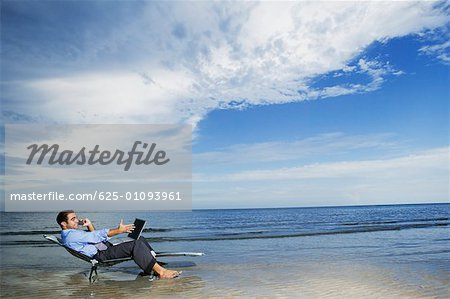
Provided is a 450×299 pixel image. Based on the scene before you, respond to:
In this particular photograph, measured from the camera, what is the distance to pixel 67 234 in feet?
22.3

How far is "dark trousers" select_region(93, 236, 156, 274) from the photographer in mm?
6914

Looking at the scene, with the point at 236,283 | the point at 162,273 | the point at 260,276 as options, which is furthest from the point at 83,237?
the point at 260,276

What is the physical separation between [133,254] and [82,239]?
892 millimetres

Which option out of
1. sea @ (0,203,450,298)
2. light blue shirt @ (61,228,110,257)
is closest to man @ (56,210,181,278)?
light blue shirt @ (61,228,110,257)

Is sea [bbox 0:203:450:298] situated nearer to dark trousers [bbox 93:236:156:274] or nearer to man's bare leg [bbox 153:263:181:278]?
man's bare leg [bbox 153:263:181:278]

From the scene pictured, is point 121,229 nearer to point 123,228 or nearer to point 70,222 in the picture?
point 123,228

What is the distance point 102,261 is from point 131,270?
4.28 feet

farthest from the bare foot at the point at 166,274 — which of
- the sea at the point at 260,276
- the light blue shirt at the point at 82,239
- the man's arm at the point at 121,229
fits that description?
the light blue shirt at the point at 82,239

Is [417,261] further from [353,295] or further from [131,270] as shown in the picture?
[131,270]

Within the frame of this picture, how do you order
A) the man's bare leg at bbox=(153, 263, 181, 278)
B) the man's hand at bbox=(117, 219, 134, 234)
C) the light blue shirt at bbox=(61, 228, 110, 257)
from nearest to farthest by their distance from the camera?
the man's hand at bbox=(117, 219, 134, 234) → the light blue shirt at bbox=(61, 228, 110, 257) → the man's bare leg at bbox=(153, 263, 181, 278)

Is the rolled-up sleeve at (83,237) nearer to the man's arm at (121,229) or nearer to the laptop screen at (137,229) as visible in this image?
the man's arm at (121,229)

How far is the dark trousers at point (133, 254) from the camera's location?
691 cm

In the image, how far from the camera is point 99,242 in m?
7.03

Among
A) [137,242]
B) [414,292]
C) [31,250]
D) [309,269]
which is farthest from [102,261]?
[31,250]
